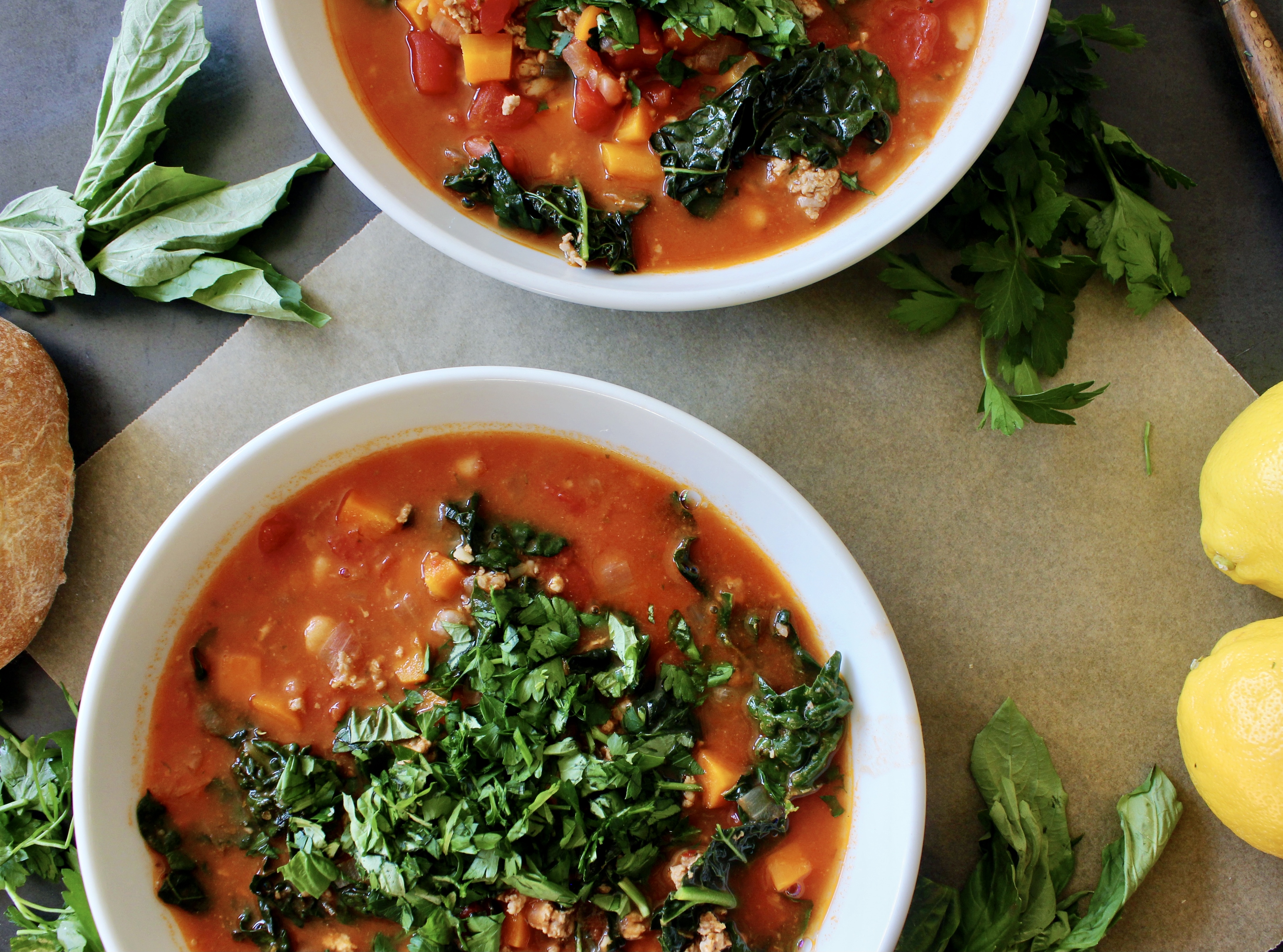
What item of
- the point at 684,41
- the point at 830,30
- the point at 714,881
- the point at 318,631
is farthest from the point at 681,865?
the point at 830,30

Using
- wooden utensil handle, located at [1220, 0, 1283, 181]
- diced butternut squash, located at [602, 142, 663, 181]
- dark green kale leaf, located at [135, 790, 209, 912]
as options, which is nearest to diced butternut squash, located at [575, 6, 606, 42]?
diced butternut squash, located at [602, 142, 663, 181]

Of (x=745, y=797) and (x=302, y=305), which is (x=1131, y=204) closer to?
(x=745, y=797)

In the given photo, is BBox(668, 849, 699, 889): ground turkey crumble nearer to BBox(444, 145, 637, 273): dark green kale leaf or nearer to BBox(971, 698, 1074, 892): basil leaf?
BBox(971, 698, 1074, 892): basil leaf

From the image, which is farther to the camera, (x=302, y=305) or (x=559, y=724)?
(x=302, y=305)

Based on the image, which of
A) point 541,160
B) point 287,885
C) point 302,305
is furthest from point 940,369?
point 287,885

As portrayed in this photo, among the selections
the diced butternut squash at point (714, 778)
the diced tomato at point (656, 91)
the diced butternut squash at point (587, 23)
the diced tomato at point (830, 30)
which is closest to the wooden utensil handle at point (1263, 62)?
the diced tomato at point (830, 30)

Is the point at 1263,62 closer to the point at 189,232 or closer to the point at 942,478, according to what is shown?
the point at 942,478
